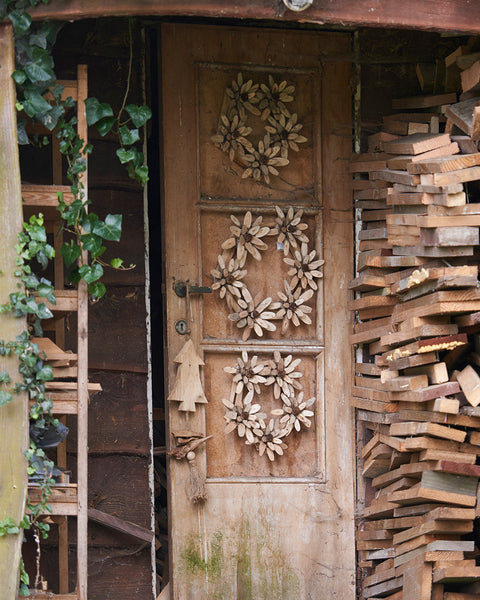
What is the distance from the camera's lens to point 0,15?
3.19 meters

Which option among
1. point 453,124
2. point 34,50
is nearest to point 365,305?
point 453,124

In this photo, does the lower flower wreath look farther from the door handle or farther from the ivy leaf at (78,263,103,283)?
the ivy leaf at (78,263,103,283)

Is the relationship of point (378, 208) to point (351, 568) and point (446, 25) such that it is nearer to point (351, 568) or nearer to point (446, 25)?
point (446, 25)

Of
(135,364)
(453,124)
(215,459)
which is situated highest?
(453,124)

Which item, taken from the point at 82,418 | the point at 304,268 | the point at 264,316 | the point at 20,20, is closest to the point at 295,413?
the point at 264,316

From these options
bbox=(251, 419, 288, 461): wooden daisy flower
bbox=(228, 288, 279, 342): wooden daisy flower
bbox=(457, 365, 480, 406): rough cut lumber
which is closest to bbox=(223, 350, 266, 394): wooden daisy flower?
bbox=(228, 288, 279, 342): wooden daisy flower

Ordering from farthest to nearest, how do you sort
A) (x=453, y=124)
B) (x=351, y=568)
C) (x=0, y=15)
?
(x=351, y=568)
(x=453, y=124)
(x=0, y=15)

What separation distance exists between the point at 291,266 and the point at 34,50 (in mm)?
→ 1581

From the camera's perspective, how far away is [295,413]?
407 cm

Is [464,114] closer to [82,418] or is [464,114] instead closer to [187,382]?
[187,382]

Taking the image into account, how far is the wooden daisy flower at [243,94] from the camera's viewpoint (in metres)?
4.08

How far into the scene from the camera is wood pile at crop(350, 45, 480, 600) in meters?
3.55

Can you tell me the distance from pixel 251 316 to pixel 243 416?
0.48 metres

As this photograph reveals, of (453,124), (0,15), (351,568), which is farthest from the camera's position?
(351,568)
